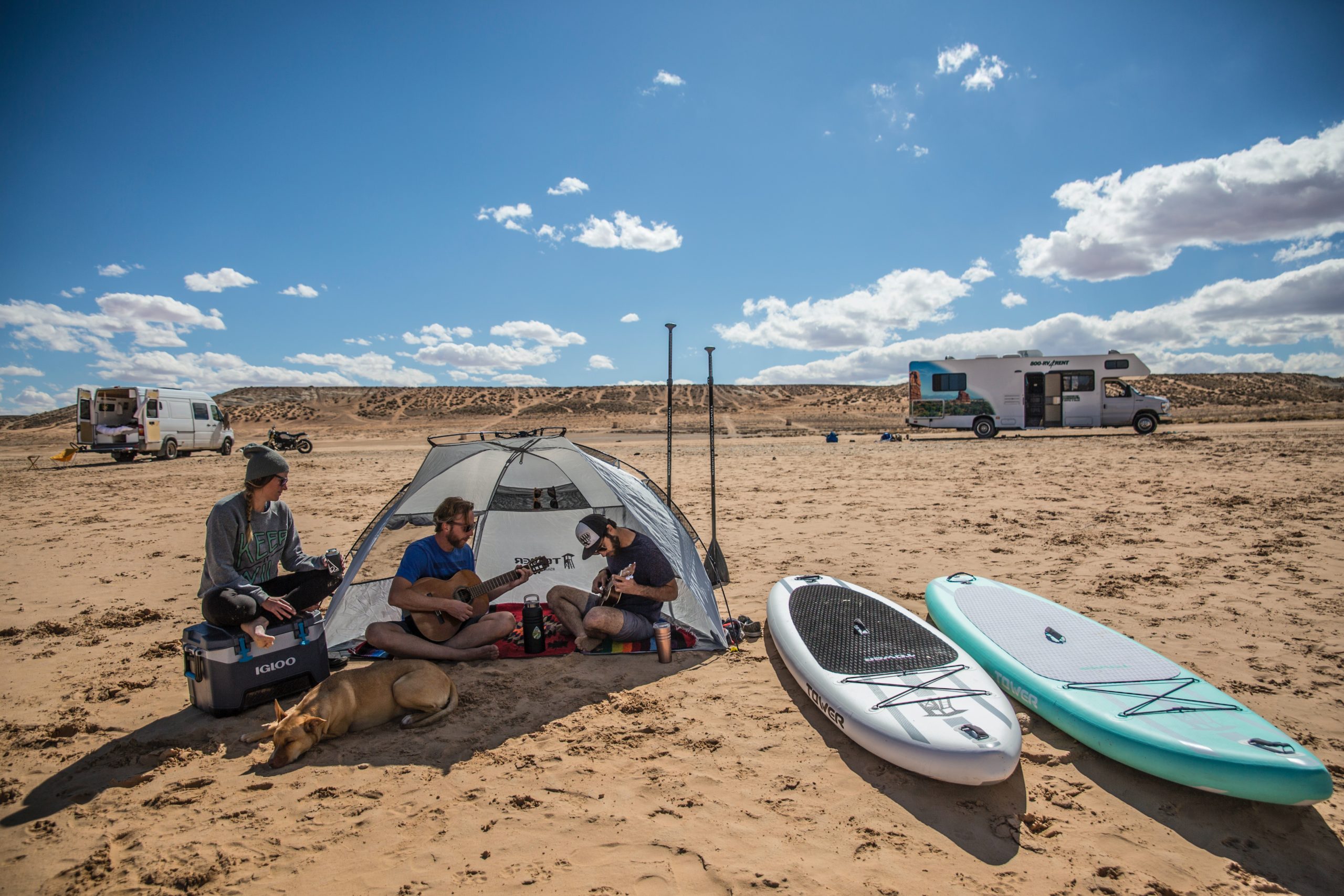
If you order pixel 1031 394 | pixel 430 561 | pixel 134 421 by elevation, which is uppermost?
pixel 1031 394

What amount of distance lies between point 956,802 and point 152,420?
26004 mm

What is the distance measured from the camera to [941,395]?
78.9 feet

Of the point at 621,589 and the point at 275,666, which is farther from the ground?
the point at 621,589

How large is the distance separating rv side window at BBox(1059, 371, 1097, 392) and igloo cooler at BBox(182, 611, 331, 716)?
24927 mm

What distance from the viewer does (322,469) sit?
18.2 meters

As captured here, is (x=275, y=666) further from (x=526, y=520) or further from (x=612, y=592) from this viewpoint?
(x=526, y=520)

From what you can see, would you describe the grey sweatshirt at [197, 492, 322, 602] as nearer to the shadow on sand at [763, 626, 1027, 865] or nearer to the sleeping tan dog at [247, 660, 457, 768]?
the sleeping tan dog at [247, 660, 457, 768]

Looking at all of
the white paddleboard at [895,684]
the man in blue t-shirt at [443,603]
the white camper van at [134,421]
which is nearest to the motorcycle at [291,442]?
the white camper van at [134,421]

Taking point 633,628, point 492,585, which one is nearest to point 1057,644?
point 633,628

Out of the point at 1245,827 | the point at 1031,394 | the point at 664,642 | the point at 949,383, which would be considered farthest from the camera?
the point at 949,383

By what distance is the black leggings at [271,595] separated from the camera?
12.7 ft


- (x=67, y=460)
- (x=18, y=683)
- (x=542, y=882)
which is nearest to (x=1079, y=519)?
(x=542, y=882)

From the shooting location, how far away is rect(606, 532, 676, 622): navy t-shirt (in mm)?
5098

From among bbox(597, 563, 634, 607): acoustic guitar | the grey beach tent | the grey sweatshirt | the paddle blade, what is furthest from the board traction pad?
the grey sweatshirt
